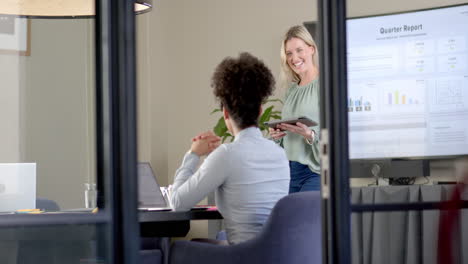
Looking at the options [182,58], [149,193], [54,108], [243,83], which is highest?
[182,58]

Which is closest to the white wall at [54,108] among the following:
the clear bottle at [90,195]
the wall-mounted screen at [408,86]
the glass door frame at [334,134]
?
the clear bottle at [90,195]

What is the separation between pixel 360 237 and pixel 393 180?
0.18 metres

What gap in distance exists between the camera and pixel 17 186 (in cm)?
257

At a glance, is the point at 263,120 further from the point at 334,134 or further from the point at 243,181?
the point at 334,134

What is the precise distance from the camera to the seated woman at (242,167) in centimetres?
264

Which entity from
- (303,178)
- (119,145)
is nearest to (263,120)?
(303,178)

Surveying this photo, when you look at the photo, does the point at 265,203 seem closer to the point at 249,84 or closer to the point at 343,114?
the point at 249,84

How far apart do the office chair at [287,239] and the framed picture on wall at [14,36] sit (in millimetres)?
932

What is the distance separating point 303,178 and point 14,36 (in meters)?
1.58

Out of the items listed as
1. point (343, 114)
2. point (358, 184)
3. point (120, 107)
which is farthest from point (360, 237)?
point (120, 107)

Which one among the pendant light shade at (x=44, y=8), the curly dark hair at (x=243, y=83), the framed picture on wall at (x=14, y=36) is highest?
the pendant light shade at (x=44, y=8)

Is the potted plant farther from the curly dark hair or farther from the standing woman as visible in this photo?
the curly dark hair

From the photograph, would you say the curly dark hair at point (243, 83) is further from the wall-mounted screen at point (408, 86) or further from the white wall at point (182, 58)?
the white wall at point (182, 58)

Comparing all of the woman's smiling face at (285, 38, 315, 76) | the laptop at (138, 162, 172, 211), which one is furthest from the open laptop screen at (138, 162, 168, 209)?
the woman's smiling face at (285, 38, 315, 76)
